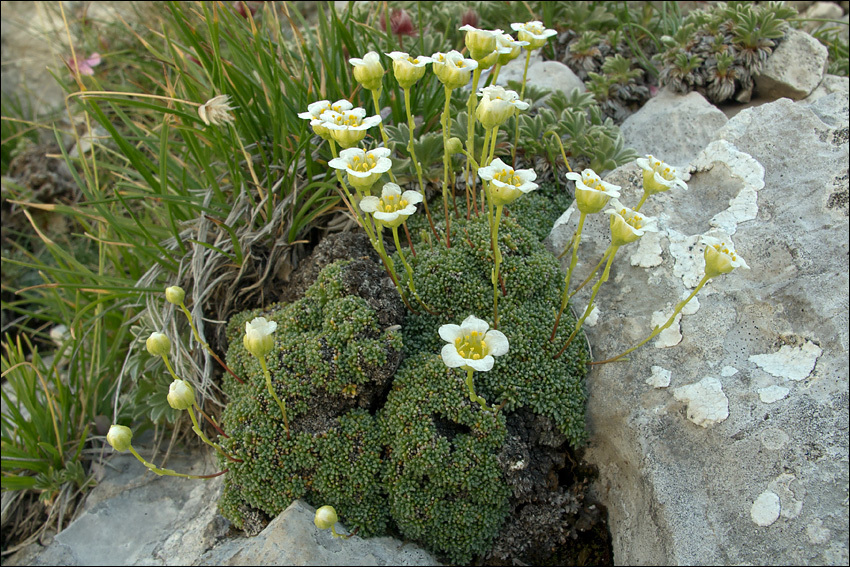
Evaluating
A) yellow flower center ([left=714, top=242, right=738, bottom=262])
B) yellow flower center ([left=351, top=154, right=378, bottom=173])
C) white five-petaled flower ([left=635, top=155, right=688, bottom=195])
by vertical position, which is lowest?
yellow flower center ([left=714, top=242, right=738, bottom=262])

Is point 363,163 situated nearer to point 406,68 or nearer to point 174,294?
point 406,68

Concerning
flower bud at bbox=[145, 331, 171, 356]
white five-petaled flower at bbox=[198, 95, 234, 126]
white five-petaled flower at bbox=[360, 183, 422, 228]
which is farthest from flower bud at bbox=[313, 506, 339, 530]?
white five-petaled flower at bbox=[198, 95, 234, 126]

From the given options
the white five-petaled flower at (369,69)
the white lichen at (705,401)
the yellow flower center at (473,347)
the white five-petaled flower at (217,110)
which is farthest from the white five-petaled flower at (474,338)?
the white five-petaled flower at (217,110)

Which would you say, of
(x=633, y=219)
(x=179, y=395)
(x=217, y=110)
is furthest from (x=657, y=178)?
(x=217, y=110)

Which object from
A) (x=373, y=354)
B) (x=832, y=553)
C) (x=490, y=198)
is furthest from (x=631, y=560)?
(x=490, y=198)

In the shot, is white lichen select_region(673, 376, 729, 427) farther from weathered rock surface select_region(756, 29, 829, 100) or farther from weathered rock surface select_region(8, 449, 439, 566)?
weathered rock surface select_region(756, 29, 829, 100)

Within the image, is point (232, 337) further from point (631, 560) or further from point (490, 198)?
point (631, 560)

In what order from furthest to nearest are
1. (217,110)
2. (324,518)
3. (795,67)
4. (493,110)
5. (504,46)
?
(795,67), (217,110), (504,46), (493,110), (324,518)
